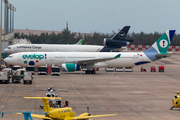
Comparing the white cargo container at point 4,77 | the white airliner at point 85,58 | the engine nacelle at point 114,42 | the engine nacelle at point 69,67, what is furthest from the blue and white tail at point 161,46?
the white cargo container at point 4,77

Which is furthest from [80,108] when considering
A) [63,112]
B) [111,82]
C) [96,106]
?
[111,82]

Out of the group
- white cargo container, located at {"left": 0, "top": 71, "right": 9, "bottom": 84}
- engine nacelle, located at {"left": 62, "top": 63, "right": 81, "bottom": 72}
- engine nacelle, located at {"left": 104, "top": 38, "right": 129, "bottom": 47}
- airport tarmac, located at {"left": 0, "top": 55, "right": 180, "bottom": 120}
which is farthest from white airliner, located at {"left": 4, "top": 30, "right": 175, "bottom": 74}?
white cargo container, located at {"left": 0, "top": 71, "right": 9, "bottom": 84}

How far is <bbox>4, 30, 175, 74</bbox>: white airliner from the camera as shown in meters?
56.0

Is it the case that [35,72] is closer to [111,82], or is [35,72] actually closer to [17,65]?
[17,65]

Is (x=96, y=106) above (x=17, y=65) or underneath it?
underneath

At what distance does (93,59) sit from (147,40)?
10037cm

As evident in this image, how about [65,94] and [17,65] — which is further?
[17,65]

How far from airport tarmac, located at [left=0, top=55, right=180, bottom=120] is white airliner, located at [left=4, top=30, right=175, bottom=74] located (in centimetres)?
854

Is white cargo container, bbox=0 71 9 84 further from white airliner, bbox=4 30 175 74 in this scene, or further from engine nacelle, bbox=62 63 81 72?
engine nacelle, bbox=62 63 81 72

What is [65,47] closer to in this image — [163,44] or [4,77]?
[163,44]

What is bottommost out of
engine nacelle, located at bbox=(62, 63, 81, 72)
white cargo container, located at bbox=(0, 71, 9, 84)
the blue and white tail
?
white cargo container, located at bbox=(0, 71, 9, 84)

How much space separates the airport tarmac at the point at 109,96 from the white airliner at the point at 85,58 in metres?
8.54

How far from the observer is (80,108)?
92.0 ft

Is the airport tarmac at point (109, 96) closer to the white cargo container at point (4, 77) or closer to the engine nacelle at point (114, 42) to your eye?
the white cargo container at point (4, 77)
